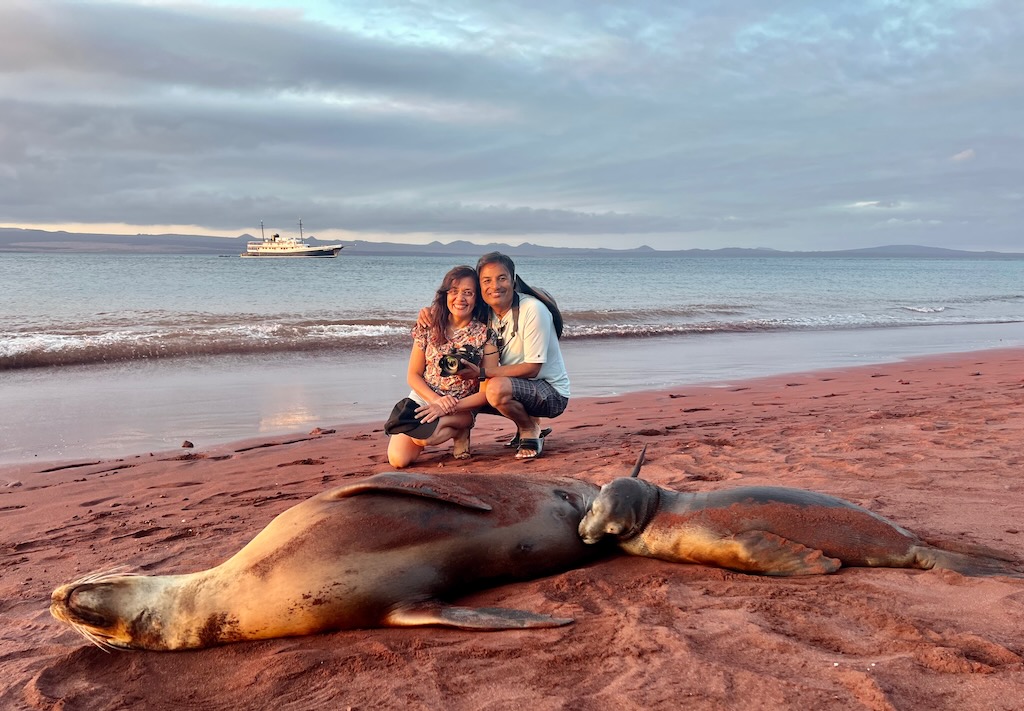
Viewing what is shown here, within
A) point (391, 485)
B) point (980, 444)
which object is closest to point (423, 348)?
point (391, 485)

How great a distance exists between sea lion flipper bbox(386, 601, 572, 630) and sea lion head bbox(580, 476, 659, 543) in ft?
2.50

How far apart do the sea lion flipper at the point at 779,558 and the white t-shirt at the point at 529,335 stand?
3.01 meters

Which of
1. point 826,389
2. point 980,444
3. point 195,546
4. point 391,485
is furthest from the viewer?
point 826,389

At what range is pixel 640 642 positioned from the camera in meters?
2.95

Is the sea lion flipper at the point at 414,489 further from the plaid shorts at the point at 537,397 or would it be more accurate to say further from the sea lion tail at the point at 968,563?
the plaid shorts at the point at 537,397

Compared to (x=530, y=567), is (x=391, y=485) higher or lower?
higher

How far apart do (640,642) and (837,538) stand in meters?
1.35

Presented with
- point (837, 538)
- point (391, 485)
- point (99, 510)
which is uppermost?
point (391, 485)

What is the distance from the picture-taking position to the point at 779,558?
12.1 feet

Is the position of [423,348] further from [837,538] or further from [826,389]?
[826,389]

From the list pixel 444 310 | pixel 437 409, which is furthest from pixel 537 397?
pixel 444 310

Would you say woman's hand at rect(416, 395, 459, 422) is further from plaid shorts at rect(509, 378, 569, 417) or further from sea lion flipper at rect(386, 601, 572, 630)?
sea lion flipper at rect(386, 601, 572, 630)

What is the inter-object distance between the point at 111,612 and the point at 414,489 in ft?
4.17

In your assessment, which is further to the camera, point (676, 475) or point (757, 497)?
point (676, 475)
